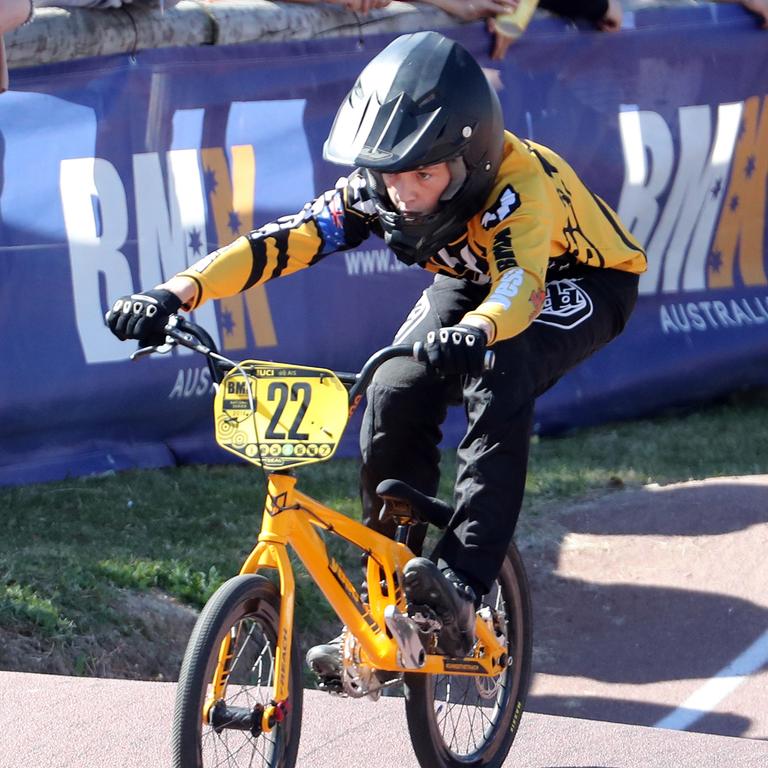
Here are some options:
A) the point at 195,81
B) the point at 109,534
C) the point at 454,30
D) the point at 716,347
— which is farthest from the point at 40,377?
the point at 716,347

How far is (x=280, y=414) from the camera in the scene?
3438 mm

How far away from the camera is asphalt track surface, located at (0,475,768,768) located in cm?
424

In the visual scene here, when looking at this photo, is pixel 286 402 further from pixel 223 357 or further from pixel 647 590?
pixel 647 590

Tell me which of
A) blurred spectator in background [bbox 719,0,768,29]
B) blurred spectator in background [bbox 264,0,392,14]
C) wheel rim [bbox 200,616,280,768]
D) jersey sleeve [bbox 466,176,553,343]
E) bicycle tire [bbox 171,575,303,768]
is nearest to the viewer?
bicycle tire [bbox 171,575,303,768]

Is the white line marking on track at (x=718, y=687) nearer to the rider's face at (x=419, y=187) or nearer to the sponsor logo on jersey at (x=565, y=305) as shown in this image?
the sponsor logo on jersey at (x=565, y=305)

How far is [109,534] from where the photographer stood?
6277 millimetres

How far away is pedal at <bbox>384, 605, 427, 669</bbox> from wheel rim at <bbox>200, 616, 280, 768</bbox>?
337 mm

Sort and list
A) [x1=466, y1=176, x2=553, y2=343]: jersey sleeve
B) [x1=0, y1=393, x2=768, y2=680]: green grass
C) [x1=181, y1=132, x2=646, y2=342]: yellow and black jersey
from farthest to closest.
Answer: [x1=0, y1=393, x2=768, y2=680]: green grass → [x1=181, y1=132, x2=646, y2=342]: yellow and black jersey → [x1=466, y1=176, x2=553, y2=343]: jersey sleeve

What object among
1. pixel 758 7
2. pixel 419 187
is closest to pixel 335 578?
pixel 419 187

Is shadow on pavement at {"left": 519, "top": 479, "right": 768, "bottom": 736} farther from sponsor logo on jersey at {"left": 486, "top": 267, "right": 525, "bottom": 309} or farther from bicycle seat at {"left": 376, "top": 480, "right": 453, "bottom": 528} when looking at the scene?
sponsor logo on jersey at {"left": 486, "top": 267, "right": 525, "bottom": 309}

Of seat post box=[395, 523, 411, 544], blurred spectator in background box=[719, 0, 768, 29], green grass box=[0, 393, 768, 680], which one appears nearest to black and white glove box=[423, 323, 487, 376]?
seat post box=[395, 523, 411, 544]

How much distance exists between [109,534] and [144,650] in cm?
100

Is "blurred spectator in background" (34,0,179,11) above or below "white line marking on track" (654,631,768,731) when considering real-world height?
above

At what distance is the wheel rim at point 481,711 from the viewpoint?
4.27 metres
